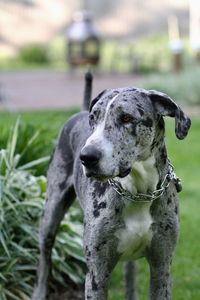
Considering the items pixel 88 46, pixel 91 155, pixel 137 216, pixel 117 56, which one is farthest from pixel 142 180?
pixel 117 56

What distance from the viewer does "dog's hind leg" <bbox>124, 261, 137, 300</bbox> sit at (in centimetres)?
527

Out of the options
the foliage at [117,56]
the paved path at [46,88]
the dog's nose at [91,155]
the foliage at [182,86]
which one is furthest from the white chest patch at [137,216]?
the foliage at [117,56]

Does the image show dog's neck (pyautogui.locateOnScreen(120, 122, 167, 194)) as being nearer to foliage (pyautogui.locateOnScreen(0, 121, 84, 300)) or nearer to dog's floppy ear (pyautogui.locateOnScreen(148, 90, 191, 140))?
dog's floppy ear (pyautogui.locateOnScreen(148, 90, 191, 140))

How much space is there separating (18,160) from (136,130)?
2.44m

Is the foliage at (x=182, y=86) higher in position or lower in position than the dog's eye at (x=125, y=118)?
lower

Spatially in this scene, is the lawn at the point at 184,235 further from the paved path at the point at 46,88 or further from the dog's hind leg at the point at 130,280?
the paved path at the point at 46,88

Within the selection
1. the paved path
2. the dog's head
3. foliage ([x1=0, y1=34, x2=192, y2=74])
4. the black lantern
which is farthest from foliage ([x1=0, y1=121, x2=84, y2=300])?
the black lantern

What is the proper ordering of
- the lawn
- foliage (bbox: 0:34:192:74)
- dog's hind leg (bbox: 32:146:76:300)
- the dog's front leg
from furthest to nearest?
foliage (bbox: 0:34:192:74) → the lawn → dog's hind leg (bbox: 32:146:76:300) → the dog's front leg

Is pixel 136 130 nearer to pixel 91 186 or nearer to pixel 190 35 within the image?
pixel 91 186

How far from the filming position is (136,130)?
3.72 m

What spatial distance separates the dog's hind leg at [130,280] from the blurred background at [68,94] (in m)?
0.48

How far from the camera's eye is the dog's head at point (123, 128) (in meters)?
3.56

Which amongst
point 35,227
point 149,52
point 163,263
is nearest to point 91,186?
point 163,263

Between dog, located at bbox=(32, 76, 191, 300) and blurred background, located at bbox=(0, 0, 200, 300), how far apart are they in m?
1.16
